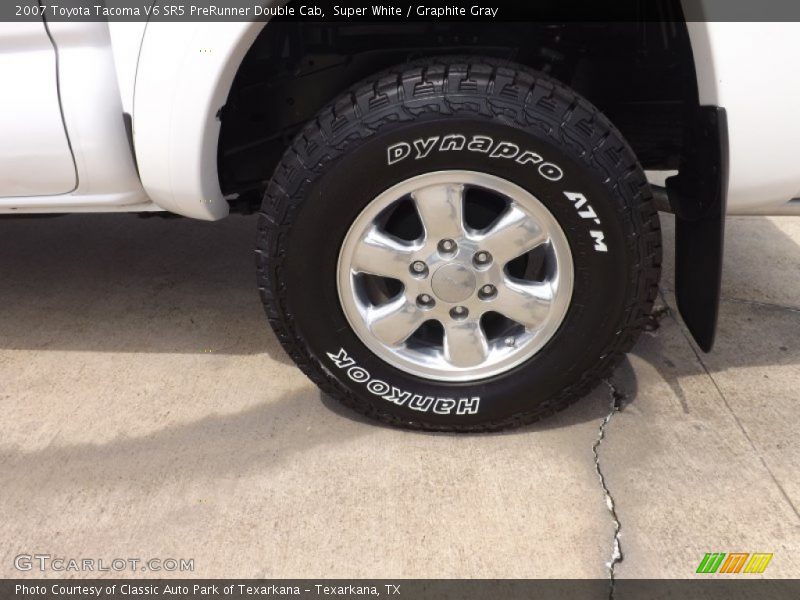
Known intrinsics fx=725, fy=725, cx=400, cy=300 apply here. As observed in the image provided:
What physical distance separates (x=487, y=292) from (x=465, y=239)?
0.54 feet

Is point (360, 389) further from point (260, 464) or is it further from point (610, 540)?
point (610, 540)

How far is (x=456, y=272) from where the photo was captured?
1.94 metres

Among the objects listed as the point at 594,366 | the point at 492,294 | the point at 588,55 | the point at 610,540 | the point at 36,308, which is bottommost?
the point at 36,308

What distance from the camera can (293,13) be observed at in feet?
6.37

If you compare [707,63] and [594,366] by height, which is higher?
[707,63]

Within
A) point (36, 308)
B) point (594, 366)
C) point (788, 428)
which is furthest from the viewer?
point (36, 308)

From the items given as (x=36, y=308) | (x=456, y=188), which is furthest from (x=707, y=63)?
(x=36, y=308)

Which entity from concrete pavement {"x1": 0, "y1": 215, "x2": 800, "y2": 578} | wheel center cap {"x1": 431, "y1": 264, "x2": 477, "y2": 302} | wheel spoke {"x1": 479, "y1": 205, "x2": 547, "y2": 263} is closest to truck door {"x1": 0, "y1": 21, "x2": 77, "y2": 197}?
concrete pavement {"x1": 0, "y1": 215, "x2": 800, "y2": 578}

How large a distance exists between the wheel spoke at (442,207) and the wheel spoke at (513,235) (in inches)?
3.2

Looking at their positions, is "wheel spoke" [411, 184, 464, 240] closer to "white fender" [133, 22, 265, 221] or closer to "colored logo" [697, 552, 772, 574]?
"white fender" [133, 22, 265, 221]

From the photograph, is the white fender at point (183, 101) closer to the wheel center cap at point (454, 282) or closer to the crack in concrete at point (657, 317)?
the wheel center cap at point (454, 282)

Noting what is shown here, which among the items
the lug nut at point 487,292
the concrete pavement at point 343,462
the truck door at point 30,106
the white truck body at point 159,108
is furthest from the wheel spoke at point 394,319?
the truck door at point 30,106

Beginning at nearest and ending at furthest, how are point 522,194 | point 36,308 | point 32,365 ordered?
point 522,194, point 32,365, point 36,308

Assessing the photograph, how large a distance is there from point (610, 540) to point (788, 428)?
752 mm
